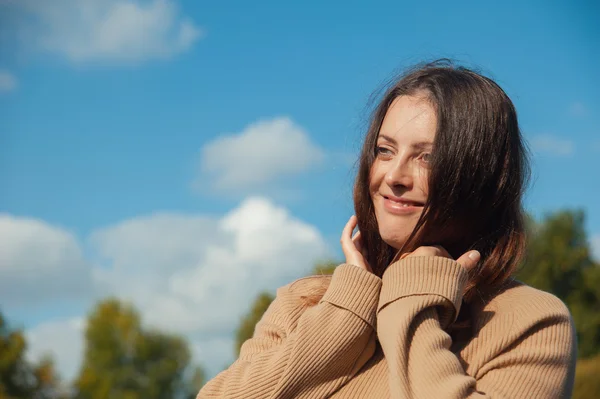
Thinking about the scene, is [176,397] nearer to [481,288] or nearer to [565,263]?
[565,263]

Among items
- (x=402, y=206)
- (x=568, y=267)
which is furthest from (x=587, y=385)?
(x=568, y=267)

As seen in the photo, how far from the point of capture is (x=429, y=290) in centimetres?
333

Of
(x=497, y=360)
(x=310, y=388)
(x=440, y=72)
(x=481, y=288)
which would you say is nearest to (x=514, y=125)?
(x=440, y=72)

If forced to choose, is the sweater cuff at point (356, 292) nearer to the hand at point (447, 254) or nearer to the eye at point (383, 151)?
the hand at point (447, 254)

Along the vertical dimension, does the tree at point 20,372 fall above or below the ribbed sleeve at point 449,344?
above

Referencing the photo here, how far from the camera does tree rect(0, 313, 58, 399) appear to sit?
40125 millimetres

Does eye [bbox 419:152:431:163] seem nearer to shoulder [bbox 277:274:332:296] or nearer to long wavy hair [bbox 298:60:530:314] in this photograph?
long wavy hair [bbox 298:60:530:314]

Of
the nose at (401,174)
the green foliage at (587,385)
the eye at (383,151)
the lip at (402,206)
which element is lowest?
the lip at (402,206)

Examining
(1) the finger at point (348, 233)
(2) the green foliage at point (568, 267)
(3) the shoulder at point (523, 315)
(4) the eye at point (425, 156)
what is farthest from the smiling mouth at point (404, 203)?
(2) the green foliage at point (568, 267)

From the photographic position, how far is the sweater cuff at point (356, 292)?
346 cm

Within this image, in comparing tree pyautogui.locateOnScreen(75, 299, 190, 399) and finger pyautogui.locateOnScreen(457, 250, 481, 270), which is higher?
tree pyautogui.locateOnScreen(75, 299, 190, 399)

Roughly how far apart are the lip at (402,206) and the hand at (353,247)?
0.24m

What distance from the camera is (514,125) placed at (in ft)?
12.3

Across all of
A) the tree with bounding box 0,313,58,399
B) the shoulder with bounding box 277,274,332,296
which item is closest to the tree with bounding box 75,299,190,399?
the tree with bounding box 0,313,58,399
